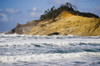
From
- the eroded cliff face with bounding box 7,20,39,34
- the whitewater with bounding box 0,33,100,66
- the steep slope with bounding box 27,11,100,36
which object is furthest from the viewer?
the eroded cliff face with bounding box 7,20,39,34

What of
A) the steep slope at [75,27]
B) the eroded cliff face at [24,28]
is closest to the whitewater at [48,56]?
the steep slope at [75,27]

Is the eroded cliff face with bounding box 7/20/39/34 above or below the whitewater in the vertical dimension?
above

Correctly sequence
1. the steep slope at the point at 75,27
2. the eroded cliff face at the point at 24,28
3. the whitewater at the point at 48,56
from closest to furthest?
1. the whitewater at the point at 48,56
2. the steep slope at the point at 75,27
3. the eroded cliff face at the point at 24,28

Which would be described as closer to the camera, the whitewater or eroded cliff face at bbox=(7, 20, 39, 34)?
the whitewater

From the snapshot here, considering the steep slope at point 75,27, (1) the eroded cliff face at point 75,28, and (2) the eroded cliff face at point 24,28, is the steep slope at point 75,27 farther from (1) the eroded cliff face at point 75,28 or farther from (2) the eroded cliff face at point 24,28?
(2) the eroded cliff face at point 24,28

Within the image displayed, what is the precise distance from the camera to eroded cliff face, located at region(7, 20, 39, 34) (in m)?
52.9

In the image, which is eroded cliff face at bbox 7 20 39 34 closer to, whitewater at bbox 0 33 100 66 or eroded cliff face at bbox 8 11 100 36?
eroded cliff face at bbox 8 11 100 36

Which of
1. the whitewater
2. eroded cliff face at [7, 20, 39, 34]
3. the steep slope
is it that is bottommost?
the whitewater

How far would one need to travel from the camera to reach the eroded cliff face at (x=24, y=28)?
5291 cm

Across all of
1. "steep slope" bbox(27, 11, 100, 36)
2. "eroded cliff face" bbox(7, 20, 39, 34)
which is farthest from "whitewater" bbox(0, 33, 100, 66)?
"eroded cliff face" bbox(7, 20, 39, 34)

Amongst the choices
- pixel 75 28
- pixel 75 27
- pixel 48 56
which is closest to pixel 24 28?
pixel 75 27

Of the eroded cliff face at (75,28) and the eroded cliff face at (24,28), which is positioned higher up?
the eroded cliff face at (24,28)

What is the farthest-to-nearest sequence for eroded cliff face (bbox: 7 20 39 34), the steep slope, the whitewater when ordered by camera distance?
eroded cliff face (bbox: 7 20 39 34)
the steep slope
the whitewater

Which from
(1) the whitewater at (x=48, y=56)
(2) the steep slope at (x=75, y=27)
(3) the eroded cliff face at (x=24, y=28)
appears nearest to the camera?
(1) the whitewater at (x=48, y=56)
